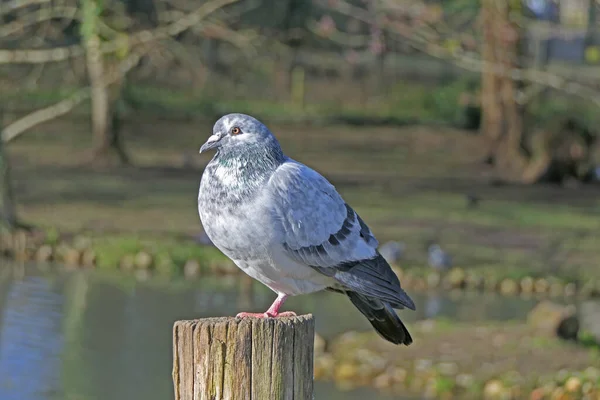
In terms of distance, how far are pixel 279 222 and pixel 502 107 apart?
840 inches

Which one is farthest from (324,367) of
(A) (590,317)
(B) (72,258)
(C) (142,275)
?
(B) (72,258)

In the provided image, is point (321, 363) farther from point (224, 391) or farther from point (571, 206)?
point (571, 206)

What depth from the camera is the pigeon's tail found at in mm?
5078

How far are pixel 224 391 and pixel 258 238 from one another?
0.77 metres

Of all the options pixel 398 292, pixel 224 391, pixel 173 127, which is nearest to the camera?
pixel 224 391

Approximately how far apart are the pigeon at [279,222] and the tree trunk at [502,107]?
18.9m

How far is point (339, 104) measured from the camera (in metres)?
36.7

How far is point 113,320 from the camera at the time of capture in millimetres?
12211

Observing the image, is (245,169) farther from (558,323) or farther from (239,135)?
(558,323)

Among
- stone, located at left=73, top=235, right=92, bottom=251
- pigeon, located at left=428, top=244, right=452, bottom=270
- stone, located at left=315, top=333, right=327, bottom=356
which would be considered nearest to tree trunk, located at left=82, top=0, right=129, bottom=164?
stone, located at left=73, top=235, right=92, bottom=251

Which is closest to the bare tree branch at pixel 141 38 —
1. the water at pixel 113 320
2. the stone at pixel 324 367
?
the water at pixel 113 320

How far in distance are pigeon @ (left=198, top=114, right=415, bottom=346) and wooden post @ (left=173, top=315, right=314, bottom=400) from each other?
39 centimetres

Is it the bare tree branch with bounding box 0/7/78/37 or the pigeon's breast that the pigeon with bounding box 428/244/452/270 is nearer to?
the bare tree branch with bounding box 0/7/78/37

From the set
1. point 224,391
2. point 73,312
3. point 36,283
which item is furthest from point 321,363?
point 224,391
